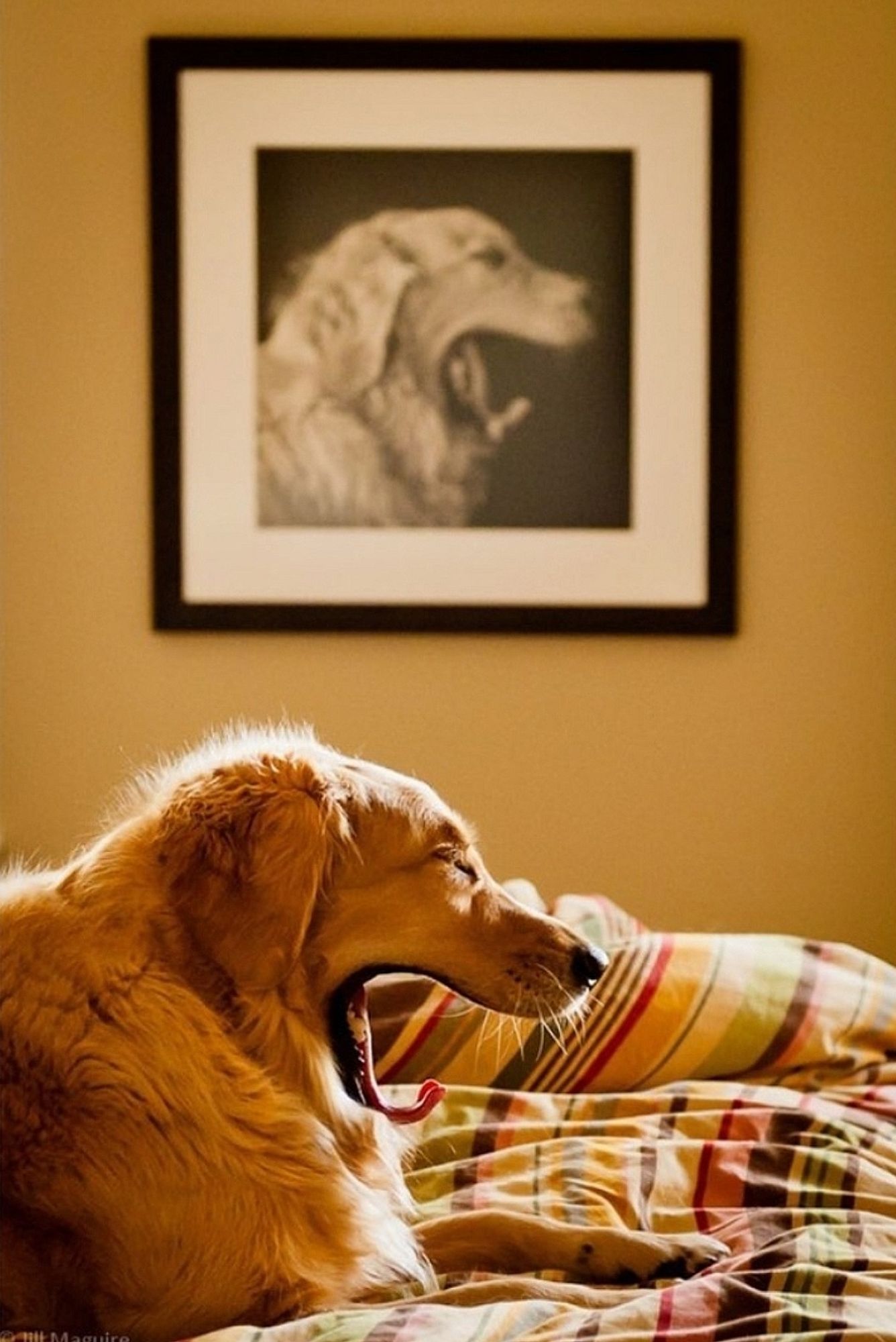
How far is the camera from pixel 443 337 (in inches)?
114

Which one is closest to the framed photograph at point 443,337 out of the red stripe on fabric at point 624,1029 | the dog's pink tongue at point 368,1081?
the red stripe on fabric at point 624,1029

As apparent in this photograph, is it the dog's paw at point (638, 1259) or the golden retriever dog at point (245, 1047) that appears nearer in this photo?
the golden retriever dog at point (245, 1047)

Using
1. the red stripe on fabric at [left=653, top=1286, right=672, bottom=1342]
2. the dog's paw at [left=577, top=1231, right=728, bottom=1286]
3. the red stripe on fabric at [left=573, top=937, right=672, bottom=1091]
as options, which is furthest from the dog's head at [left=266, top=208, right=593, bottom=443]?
the red stripe on fabric at [left=653, top=1286, right=672, bottom=1342]

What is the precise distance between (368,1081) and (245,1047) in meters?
0.18

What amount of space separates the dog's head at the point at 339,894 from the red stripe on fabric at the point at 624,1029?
37 centimetres

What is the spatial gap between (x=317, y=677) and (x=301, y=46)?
1.16 m

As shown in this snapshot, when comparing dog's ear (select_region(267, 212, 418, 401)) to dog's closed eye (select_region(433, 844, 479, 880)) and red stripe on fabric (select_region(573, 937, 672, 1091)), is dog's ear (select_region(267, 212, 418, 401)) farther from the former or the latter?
dog's closed eye (select_region(433, 844, 479, 880))

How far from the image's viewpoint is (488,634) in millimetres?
2910

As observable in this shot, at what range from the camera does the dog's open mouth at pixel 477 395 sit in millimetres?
2904

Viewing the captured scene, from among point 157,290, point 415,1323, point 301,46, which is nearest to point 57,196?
point 157,290

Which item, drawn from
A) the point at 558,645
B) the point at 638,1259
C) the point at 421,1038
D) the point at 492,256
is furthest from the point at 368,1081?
the point at 492,256

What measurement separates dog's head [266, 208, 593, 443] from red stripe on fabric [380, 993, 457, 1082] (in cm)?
138

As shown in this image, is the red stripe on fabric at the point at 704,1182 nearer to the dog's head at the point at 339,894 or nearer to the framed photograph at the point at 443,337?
the dog's head at the point at 339,894

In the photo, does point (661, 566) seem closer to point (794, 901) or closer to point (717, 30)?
point (794, 901)
